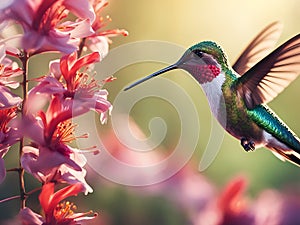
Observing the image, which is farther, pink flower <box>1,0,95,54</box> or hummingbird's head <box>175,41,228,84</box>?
hummingbird's head <box>175,41,228,84</box>

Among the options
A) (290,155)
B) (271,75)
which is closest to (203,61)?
(271,75)

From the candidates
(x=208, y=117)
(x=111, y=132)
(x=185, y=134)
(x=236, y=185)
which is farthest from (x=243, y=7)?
(x=236, y=185)

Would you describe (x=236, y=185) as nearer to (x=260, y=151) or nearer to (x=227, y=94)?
(x=227, y=94)

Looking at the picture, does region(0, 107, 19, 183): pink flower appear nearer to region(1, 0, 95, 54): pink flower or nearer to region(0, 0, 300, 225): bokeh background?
region(1, 0, 95, 54): pink flower

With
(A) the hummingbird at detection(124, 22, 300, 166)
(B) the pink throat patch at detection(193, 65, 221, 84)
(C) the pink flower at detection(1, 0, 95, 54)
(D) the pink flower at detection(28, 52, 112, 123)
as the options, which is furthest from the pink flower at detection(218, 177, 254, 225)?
(C) the pink flower at detection(1, 0, 95, 54)

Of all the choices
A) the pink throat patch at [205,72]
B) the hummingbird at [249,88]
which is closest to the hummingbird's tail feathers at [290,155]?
the hummingbird at [249,88]

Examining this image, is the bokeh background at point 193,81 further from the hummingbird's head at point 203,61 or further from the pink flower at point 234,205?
the hummingbird's head at point 203,61
